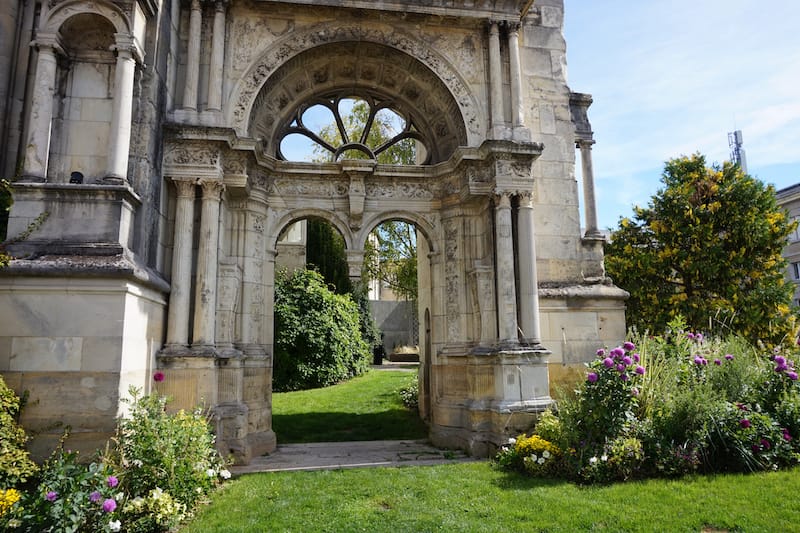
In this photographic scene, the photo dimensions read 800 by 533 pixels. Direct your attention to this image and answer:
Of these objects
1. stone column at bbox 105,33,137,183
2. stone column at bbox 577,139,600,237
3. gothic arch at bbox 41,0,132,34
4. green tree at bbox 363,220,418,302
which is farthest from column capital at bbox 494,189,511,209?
green tree at bbox 363,220,418,302

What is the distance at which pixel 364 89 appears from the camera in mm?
8992

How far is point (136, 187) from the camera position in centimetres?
626

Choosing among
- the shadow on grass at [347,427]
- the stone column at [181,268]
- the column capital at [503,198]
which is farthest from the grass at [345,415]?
the column capital at [503,198]

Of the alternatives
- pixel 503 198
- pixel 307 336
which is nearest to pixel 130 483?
pixel 503 198

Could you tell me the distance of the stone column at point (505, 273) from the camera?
7.43 meters

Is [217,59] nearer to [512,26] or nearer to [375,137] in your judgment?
[512,26]

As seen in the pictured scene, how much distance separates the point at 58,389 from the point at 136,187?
2464 millimetres

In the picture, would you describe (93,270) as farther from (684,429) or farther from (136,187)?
(684,429)

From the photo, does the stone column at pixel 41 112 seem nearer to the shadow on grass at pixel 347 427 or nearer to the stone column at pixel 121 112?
the stone column at pixel 121 112

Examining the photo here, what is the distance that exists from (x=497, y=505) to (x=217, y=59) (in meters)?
6.86

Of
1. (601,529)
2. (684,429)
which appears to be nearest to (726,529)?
(601,529)

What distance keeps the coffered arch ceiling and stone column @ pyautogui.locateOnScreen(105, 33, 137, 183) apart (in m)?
2.09

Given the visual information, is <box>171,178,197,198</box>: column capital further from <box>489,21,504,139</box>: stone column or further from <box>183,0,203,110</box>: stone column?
<box>489,21,504,139</box>: stone column

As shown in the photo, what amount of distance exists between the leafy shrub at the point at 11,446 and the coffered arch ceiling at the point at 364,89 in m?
4.77
